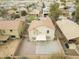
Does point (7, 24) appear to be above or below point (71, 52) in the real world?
above

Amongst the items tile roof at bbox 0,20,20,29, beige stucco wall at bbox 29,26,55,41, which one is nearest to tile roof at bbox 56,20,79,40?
beige stucco wall at bbox 29,26,55,41

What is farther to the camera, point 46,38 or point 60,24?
point 60,24

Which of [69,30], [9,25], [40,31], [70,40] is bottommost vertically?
[70,40]

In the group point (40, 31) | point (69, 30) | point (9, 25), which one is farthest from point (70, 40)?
point (9, 25)

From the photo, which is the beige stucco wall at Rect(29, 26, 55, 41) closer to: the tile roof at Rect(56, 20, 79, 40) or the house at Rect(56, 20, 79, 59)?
the house at Rect(56, 20, 79, 59)

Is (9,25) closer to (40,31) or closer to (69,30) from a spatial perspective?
(40,31)

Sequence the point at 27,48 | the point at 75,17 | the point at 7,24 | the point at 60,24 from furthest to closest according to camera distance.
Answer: the point at 75,17 → the point at 60,24 → the point at 7,24 → the point at 27,48

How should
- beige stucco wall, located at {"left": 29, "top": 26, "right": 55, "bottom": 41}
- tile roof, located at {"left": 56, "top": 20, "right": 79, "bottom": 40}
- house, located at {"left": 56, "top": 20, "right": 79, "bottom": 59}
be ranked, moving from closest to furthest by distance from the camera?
house, located at {"left": 56, "top": 20, "right": 79, "bottom": 59}
tile roof, located at {"left": 56, "top": 20, "right": 79, "bottom": 40}
beige stucco wall, located at {"left": 29, "top": 26, "right": 55, "bottom": 41}

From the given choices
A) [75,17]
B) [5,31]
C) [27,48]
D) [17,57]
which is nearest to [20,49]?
[27,48]

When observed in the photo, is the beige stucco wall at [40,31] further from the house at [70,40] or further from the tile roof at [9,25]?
the tile roof at [9,25]

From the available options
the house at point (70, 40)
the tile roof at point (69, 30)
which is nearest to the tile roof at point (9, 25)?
the house at point (70, 40)

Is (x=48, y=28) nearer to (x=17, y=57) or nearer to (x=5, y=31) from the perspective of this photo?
(x=5, y=31)
